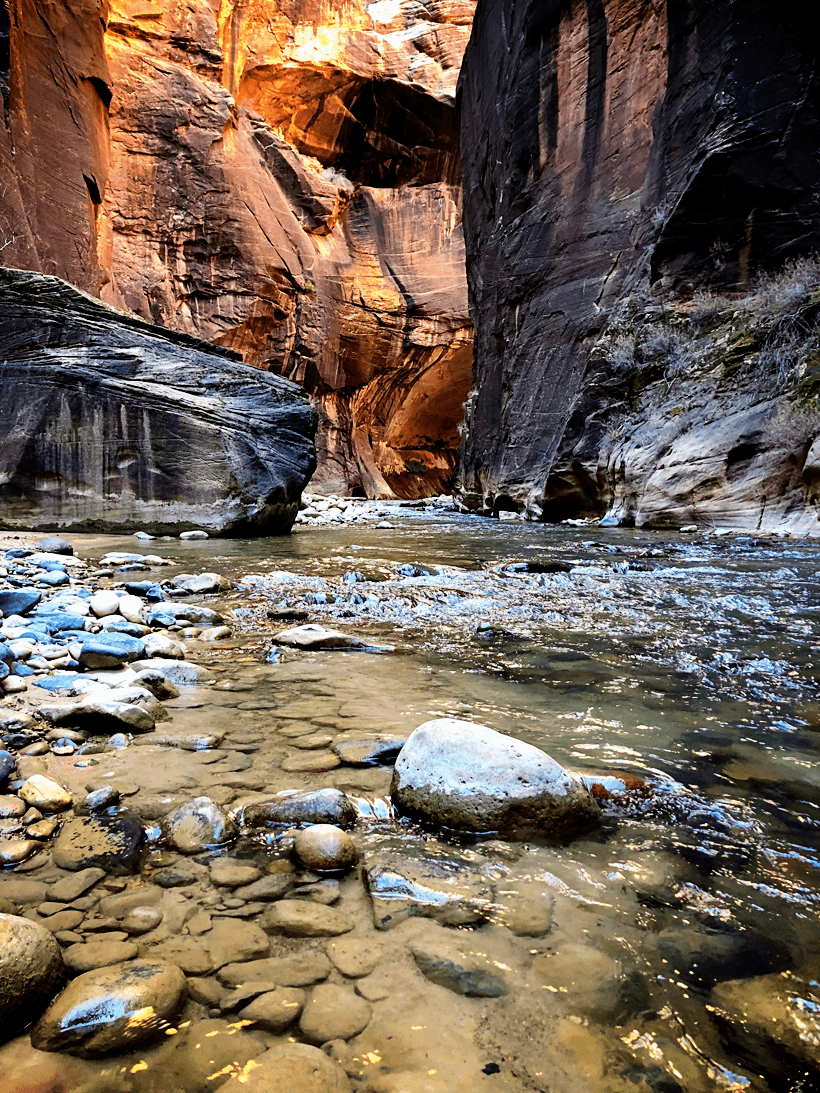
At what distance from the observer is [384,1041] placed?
2.63ft

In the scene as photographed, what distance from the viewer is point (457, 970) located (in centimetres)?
93

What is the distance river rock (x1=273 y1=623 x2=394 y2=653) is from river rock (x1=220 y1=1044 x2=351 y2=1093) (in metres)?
2.13

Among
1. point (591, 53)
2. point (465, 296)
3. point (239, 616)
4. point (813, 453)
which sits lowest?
point (239, 616)

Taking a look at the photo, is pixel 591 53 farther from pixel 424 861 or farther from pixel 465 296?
pixel 424 861

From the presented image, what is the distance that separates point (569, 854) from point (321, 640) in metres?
1.84

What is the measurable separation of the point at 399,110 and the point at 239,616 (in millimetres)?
30728

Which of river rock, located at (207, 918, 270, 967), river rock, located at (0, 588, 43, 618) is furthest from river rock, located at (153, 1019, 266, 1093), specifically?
river rock, located at (0, 588, 43, 618)

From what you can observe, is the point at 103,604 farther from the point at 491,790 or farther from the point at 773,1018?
the point at 773,1018

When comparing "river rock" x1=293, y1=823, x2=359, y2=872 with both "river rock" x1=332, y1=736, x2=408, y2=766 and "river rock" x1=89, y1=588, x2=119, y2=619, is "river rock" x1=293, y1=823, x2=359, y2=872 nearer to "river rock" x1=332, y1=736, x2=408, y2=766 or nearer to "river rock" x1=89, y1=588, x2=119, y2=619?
"river rock" x1=332, y1=736, x2=408, y2=766

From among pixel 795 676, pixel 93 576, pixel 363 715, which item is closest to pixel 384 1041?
pixel 363 715

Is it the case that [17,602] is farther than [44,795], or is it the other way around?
[17,602]

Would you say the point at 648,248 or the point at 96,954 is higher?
the point at 648,248

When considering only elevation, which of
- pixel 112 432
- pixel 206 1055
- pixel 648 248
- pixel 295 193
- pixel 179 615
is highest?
pixel 295 193

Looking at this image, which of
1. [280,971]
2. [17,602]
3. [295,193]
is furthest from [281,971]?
[295,193]
